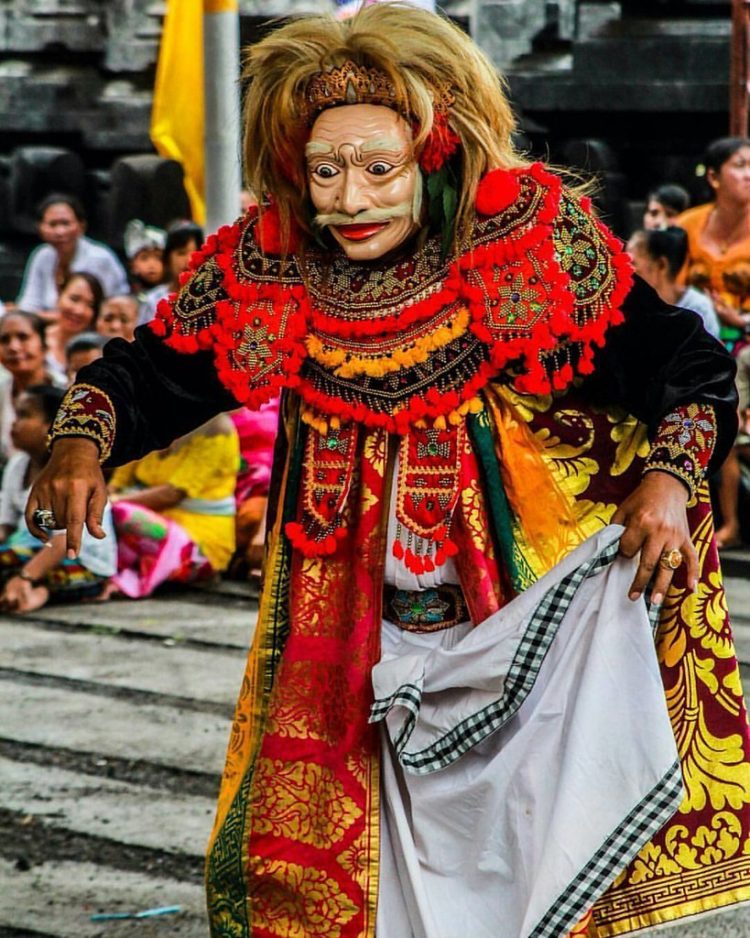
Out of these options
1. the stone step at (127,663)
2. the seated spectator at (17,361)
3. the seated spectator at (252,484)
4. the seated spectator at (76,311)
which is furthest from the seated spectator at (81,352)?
the stone step at (127,663)

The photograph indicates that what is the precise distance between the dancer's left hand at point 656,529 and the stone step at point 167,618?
3.85m

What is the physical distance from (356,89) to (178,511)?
15.4ft

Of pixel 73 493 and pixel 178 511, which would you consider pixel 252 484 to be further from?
pixel 73 493

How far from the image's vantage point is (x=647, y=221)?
896 centimetres

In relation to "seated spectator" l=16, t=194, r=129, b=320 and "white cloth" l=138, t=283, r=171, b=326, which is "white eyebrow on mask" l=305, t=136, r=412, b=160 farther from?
"seated spectator" l=16, t=194, r=129, b=320

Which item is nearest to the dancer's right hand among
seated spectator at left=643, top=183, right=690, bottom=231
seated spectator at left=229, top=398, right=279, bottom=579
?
seated spectator at left=229, top=398, right=279, bottom=579

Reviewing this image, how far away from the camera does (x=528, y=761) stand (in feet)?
9.88

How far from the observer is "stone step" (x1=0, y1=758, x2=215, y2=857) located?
459 centimetres

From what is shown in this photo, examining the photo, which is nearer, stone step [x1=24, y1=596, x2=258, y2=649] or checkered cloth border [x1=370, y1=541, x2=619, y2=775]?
checkered cloth border [x1=370, y1=541, x2=619, y2=775]

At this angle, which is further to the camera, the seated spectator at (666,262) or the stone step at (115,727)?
the seated spectator at (666,262)

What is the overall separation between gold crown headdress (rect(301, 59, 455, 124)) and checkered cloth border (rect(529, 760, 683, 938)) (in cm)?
122

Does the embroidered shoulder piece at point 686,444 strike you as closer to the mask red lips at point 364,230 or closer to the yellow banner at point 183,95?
the mask red lips at point 364,230

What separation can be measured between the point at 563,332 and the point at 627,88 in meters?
9.10

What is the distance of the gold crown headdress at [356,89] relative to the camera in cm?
302
